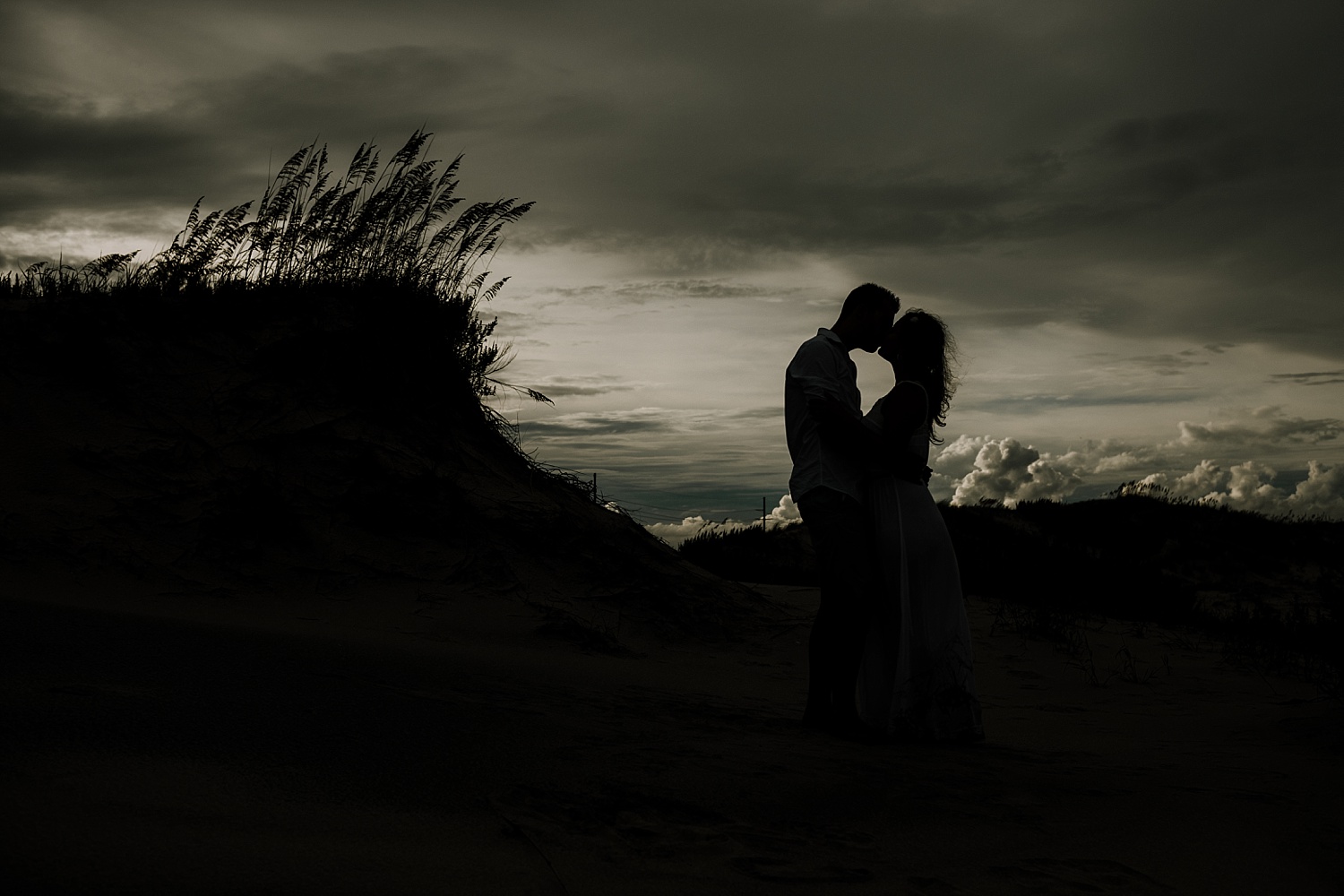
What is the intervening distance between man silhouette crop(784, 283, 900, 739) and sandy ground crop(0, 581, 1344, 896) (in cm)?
25

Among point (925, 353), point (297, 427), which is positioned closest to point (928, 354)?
point (925, 353)

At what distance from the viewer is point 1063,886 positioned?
2.23 m

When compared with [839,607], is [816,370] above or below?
above

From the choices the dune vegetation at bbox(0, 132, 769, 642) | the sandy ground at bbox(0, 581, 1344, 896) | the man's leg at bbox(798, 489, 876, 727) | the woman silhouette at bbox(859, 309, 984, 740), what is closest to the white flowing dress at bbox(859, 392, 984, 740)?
the woman silhouette at bbox(859, 309, 984, 740)

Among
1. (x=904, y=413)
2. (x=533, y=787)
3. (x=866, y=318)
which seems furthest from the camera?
(x=866, y=318)

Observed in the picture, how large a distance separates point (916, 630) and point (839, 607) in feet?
1.27

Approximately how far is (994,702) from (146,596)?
491 cm

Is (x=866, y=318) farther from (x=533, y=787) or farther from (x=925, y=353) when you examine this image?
(x=533, y=787)

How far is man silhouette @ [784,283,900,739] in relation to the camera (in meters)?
3.86

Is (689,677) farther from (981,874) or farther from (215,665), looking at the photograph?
(981,874)

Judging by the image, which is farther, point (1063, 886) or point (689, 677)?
point (689, 677)

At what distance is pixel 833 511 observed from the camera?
A: 12.9 feet

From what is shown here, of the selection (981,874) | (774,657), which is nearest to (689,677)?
(774,657)

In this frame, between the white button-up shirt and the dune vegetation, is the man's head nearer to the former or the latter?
the white button-up shirt
